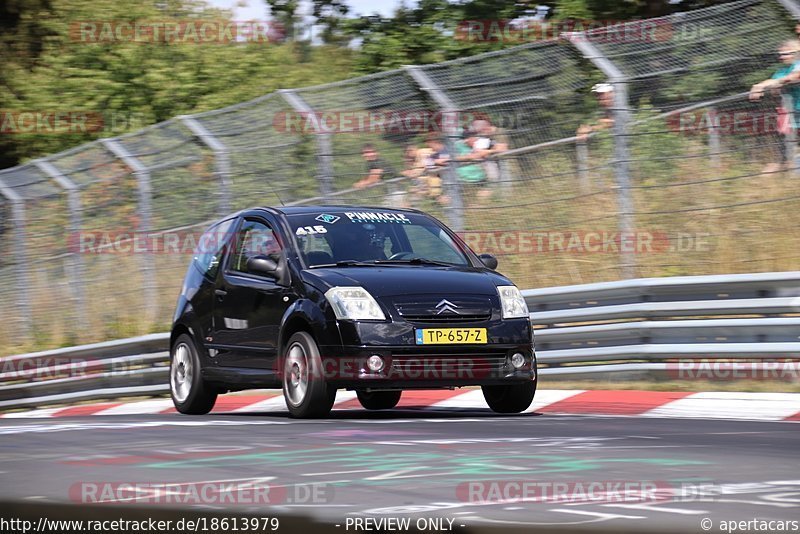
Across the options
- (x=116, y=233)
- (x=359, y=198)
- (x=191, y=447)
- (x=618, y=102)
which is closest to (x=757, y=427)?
(x=191, y=447)

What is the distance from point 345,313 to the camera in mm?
9219

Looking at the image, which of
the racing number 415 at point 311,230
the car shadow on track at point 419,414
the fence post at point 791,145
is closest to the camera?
the car shadow on track at point 419,414

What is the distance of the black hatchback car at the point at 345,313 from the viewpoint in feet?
30.3

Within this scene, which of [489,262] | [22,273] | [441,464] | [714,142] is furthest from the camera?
[22,273]

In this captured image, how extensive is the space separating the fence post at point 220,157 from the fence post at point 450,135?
274cm

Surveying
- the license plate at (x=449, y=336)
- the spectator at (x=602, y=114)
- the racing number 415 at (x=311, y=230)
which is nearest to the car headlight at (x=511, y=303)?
the license plate at (x=449, y=336)

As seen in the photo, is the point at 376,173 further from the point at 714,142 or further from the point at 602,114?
the point at 714,142

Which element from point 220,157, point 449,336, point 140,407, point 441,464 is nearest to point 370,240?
point 449,336

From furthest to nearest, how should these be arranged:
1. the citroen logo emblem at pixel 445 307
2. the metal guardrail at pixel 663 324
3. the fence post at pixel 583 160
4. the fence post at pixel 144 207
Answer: the fence post at pixel 144 207, the fence post at pixel 583 160, the metal guardrail at pixel 663 324, the citroen logo emblem at pixel 445 307

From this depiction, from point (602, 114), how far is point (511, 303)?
11.5 ft

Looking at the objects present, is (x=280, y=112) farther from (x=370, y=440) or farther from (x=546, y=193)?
(x=370, y=440)

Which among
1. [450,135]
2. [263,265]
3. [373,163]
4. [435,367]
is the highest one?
[450,135]

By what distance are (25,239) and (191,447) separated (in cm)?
1217

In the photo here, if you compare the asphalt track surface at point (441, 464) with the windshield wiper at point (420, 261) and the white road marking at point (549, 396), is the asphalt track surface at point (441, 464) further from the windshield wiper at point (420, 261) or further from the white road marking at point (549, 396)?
the white road marking at point (549, 396)
